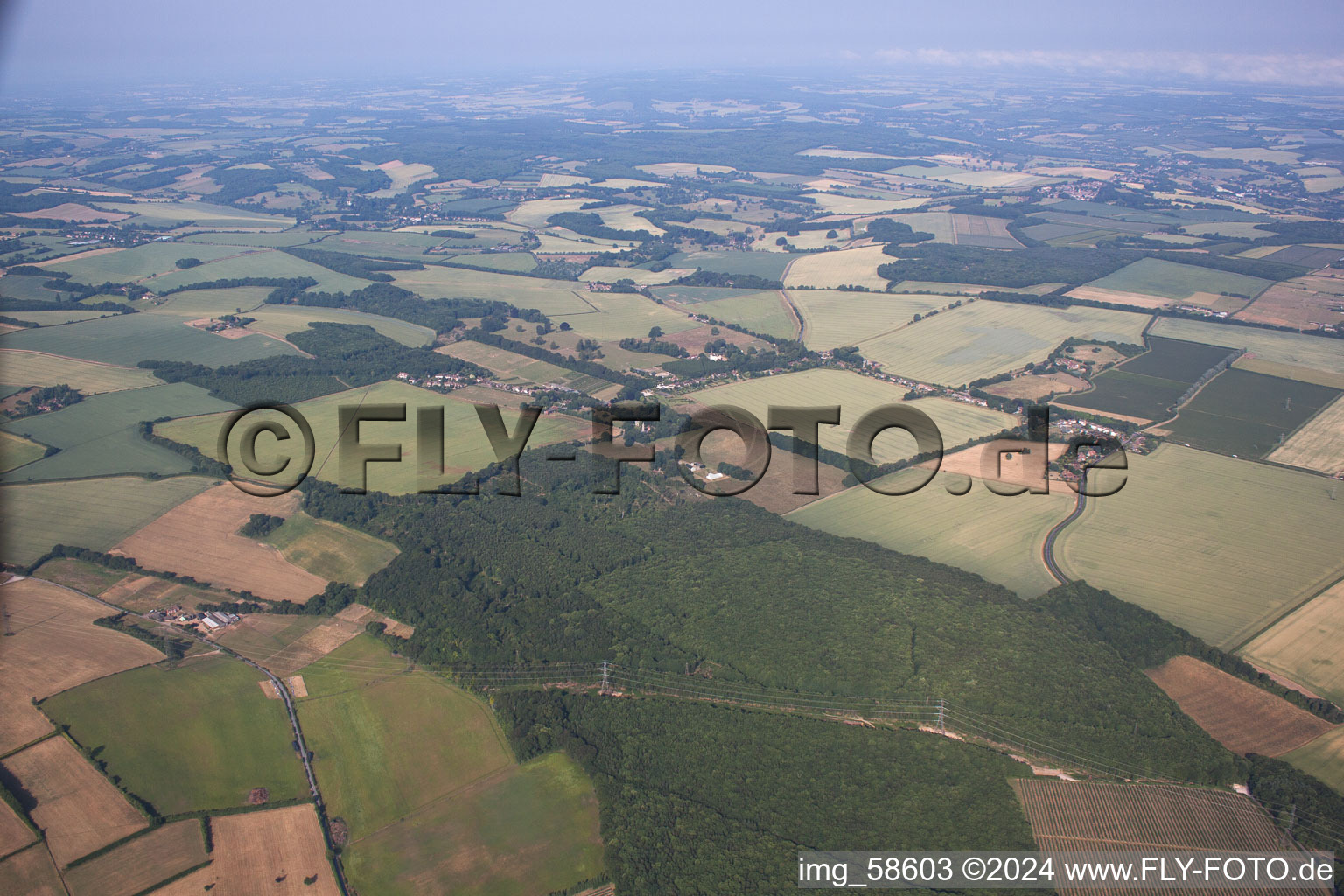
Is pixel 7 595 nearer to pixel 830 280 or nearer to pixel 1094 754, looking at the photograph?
pixel 1094 754

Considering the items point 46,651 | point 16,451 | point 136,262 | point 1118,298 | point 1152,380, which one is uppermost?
point 136,262

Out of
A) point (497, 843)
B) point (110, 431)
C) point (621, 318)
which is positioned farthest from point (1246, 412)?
point (110, 431)

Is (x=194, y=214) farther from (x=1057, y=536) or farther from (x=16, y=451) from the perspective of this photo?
(x=1057, y=536)

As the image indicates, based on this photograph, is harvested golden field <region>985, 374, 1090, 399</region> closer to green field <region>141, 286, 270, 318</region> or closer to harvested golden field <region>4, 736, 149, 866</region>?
harvested golden field <region>4, 736, 149, 866</region>

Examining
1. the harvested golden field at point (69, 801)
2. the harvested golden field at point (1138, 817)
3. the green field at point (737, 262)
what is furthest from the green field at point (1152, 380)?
the harvested golden field at point (69, 801)

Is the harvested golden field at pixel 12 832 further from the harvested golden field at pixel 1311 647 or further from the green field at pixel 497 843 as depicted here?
the harvested golden field at pixel 1311 647
